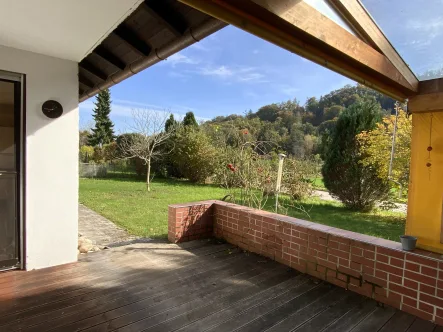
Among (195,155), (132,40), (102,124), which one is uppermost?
(102,124)

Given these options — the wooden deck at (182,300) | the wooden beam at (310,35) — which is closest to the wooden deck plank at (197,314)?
the wooden deck at (182,300)

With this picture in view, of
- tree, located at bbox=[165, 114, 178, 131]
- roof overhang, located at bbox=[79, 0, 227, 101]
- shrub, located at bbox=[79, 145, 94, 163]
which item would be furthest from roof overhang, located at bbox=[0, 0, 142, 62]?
shrub, located at bbox=[79, 145, 94, 163]

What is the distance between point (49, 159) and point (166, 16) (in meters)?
1.97

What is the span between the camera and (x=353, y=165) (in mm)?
7598

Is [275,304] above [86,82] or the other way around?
the other way around

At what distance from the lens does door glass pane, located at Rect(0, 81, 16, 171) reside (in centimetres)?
281

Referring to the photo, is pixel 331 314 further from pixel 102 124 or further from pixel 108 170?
pixel 102 124

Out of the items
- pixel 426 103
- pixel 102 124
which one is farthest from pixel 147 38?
pixel 102 124

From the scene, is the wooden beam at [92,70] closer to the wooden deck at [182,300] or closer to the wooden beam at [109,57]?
the wooden beam at [109,57]

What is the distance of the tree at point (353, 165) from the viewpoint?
7.41m

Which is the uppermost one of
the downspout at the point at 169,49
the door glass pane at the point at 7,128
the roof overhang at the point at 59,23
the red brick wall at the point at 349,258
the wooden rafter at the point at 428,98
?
the roof overhang at the point at 59,23

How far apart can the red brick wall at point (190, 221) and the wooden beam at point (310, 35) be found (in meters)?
2.70

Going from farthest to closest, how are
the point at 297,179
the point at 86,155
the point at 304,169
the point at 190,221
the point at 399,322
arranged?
the point at 86,155, the point at 304,169, the point at 297,179, the point at 190,221, the point at 399,322

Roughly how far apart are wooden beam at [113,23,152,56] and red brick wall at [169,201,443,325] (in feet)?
7.07
